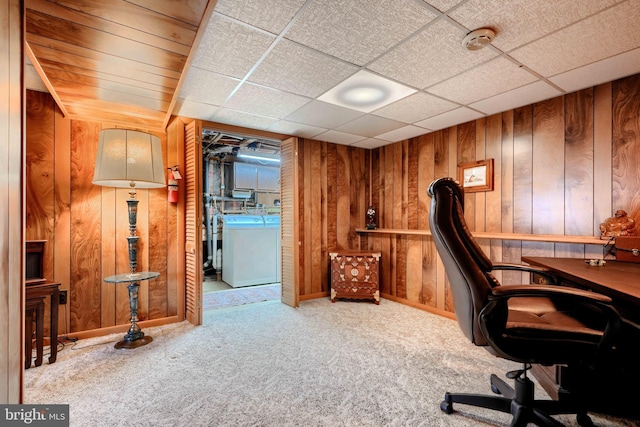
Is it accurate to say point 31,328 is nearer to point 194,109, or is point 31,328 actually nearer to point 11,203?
point 11,203

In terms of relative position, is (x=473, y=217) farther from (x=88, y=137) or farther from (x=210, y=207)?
(x=210, y=207)

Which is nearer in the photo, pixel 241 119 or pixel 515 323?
pixel 515 323

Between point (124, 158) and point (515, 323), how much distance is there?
9.23 feet

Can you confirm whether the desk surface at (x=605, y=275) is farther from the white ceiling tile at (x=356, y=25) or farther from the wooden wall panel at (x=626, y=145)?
the white ceiling tile at (x=356, y=25)

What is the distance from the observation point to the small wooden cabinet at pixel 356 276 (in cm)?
381

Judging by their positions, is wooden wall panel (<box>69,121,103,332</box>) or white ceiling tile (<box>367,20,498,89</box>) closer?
white ceiling tile (<box>367,20,498,89</box>)

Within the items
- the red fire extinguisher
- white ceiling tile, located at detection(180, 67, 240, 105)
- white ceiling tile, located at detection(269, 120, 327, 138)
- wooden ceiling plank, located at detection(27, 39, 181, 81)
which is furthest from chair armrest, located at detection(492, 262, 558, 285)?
the red fire extinguisher

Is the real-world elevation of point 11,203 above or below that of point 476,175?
below

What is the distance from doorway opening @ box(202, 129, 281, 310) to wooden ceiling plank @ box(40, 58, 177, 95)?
2.09m

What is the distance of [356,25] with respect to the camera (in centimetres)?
164

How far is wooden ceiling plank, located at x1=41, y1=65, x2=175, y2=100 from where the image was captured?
199 cm

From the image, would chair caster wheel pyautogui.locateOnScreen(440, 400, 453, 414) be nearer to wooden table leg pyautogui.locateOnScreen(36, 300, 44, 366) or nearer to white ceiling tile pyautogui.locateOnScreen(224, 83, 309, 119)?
white ceiling tile pyautogui.locateOnScreen(224, 83, 309, 119)

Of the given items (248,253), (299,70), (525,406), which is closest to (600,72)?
(299,70)

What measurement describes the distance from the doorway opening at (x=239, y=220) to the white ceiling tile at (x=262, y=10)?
105 inches
